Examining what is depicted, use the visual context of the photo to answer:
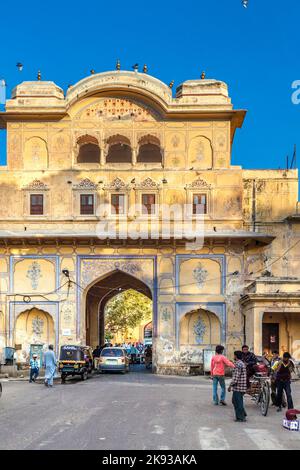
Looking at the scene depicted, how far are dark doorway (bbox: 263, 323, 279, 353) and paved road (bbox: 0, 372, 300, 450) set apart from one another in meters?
12.4

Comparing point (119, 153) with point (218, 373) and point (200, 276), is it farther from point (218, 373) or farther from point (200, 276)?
point (218, 373)

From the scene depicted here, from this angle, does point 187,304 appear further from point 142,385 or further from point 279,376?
point 279,376

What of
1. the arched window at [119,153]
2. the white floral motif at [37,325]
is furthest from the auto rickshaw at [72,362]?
the arched window at [119,153]

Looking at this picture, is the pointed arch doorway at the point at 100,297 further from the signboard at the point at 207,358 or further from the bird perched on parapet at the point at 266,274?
the bird perched on parapet at the point at 266,274

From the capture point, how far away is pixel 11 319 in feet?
111

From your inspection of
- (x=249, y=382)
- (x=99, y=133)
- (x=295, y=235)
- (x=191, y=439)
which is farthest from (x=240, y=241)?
(x=191, y=439)

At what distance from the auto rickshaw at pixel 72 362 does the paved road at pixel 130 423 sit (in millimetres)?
5836

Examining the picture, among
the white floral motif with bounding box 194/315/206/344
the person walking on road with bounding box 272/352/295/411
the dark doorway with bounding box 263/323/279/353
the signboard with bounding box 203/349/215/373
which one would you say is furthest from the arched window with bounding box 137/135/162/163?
the person walking on road with bounding box 272/352/295/411

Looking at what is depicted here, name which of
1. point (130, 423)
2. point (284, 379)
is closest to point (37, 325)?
point (284, 379)

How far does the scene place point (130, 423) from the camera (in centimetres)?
1270

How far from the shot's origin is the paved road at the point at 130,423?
34.1 feet

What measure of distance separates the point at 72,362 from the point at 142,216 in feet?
31.1

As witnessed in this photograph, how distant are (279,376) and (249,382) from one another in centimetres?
77
